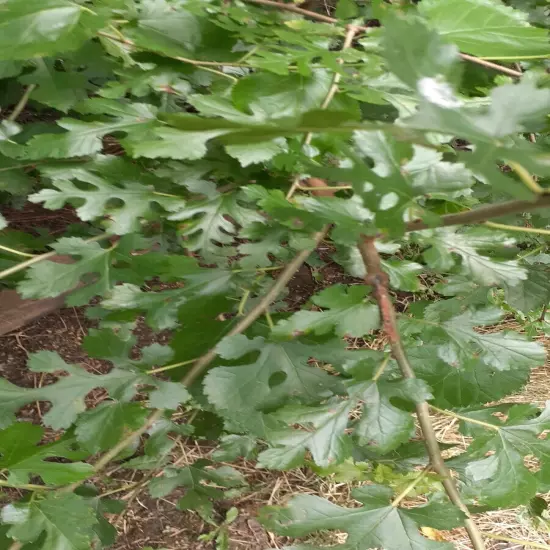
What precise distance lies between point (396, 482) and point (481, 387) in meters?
0.21

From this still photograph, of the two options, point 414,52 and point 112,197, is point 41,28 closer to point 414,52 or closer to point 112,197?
point 112,197

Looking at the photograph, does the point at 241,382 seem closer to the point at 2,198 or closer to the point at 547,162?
the point at 547,162

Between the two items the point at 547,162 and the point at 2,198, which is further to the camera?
the point at 2,198

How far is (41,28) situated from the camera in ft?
2.10

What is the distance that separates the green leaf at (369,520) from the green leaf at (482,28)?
21.7 inches

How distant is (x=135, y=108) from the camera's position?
2.42 feet

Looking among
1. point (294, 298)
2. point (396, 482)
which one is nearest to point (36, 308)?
point (294, 298)

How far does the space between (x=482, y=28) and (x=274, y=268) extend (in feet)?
1.34

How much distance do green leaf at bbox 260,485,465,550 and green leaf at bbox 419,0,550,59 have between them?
55 cm

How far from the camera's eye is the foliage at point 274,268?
54 cm

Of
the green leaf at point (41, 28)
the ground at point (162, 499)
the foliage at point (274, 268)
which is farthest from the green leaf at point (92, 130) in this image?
the ground at point (162, 499)

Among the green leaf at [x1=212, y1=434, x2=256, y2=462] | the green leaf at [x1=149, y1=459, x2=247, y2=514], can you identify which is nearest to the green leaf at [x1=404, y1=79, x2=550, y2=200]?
the green leaf at [x1=212, y1=434, x2=256, y2=462]

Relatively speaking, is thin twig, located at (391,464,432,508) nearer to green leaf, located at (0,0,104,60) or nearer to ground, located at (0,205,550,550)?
green leaf, located at (0,0,104,60)

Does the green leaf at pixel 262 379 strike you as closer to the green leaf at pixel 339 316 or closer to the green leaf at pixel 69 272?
the green leaf at pixel 339 316
